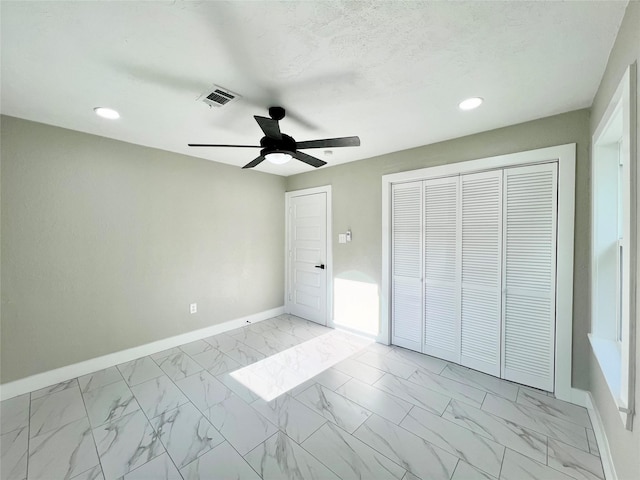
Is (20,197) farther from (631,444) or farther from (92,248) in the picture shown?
(631,444)

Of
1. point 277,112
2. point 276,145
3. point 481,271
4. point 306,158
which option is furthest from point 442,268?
point 277,112

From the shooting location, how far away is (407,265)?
3182mm

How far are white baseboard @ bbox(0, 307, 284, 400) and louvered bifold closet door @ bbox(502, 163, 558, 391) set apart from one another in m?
3.47

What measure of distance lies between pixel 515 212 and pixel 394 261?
4.48 ft

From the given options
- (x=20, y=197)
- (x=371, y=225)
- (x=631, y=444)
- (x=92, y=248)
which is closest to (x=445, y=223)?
(x=371, y=225)

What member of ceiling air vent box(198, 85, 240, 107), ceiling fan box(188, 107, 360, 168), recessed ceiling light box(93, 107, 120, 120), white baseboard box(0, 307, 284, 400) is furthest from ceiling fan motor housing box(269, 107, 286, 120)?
white baseboard box(0, 307, 284, 400)

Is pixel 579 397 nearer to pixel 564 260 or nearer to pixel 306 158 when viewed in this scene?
pixel 564 260

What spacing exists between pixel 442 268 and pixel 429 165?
3.93 feet

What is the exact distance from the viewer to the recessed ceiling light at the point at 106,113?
7.02ft

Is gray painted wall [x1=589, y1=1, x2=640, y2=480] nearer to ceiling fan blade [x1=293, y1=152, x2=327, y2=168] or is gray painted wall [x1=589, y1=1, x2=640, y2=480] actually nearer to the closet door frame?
the closet door frame

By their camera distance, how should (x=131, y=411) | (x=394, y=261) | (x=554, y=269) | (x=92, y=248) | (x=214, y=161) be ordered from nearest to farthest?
1. (x=131, y=411)
2. (x=554, y=269)
3. (x=92, y=248)
4. (x=394, y=261)
5. (x=214, y=161)

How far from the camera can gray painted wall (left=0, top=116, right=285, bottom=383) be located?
2309 mm

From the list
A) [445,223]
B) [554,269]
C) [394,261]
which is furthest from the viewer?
[394,261]

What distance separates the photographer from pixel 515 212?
2.43 m
